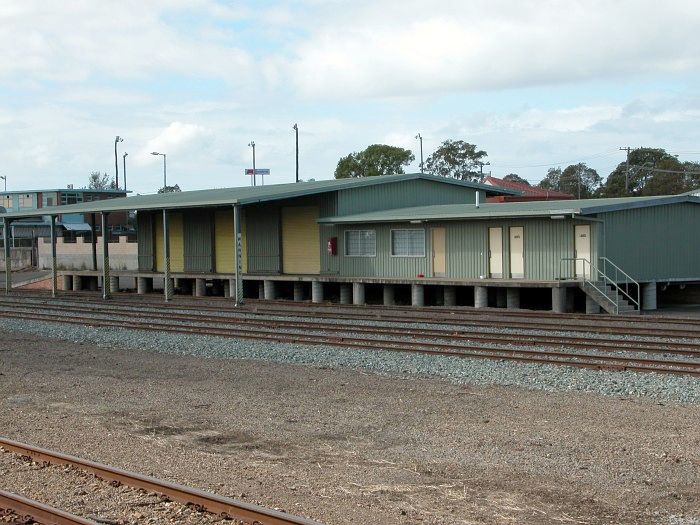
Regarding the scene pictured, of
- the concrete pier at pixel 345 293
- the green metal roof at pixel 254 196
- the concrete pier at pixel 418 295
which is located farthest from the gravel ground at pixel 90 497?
the concrete pier at pixel 345 293

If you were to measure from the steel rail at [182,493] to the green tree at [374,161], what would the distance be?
84651mm

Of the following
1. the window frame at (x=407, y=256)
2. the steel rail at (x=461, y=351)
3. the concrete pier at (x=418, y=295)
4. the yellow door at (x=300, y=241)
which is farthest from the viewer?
the yellow door at (x=300, y=241)

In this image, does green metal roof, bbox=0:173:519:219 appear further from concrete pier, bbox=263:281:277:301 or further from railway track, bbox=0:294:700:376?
railway track, bbox=0:294:700:376

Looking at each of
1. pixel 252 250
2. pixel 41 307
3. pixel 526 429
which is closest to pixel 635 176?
pixel 252 250

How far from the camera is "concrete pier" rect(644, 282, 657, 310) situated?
93.4 ft

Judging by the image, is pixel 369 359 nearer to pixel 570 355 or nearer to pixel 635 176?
pixel 570 355

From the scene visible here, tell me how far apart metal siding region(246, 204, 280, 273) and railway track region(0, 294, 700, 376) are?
969cm

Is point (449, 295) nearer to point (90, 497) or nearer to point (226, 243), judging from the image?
point (226, 243)

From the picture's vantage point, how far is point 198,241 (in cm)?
4094

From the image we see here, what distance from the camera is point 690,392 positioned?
1283cm

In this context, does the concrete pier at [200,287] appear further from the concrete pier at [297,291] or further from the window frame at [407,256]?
the window frame at [407,256]

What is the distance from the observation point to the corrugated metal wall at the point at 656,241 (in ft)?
91.6

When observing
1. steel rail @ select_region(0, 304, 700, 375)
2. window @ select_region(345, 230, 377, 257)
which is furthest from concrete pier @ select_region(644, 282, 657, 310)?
steel rail @ select_region(0, 304, 700, 375)

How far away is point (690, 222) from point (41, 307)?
70.0 ft
